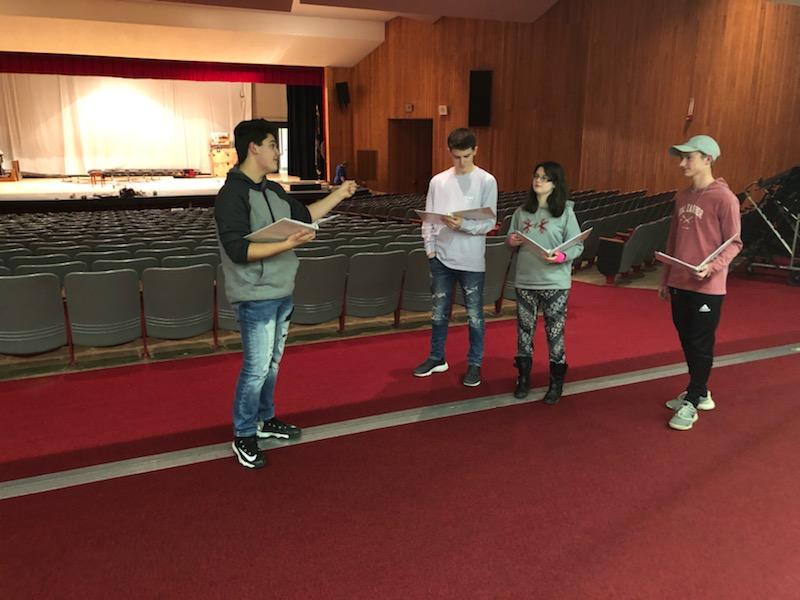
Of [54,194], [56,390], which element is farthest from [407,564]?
[54,194]

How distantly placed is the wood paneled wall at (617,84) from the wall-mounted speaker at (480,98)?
0.24 metres

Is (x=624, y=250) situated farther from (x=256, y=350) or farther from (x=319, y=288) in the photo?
(x=256, y=350)

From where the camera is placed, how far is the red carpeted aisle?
2209 mm

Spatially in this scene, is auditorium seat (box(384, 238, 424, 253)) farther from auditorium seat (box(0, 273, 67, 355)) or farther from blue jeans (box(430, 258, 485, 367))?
auditorium seat (box(0, 273, 67, 355))

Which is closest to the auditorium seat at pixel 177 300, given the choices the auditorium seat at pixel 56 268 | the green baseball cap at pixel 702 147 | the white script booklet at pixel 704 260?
the auditorium seat at pixel 56 268

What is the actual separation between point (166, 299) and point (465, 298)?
206 cm

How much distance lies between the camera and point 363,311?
509 centimetres

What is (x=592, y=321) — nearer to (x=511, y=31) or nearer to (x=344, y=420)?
(x=344, y=420)

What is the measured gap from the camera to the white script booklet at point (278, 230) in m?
2.57

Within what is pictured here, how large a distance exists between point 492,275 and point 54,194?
14.9 meters

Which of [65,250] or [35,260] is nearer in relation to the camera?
[35,260]

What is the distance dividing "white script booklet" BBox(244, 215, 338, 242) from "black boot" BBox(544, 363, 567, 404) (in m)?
1.85

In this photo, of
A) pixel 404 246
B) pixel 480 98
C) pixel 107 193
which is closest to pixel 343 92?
pixel 480 98

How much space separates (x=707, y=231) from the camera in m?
3.23
